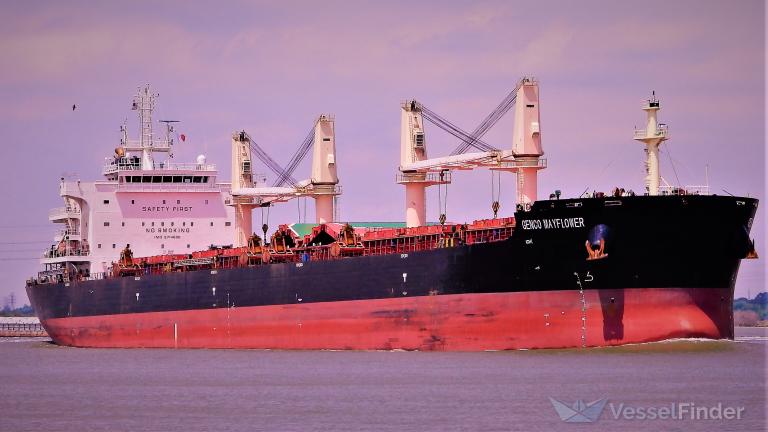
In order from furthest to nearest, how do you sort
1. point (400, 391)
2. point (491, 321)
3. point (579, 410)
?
point (491, 321), point (400, 391), point (579, 410)

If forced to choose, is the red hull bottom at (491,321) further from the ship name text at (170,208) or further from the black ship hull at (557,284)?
the ship name text at (170,208)

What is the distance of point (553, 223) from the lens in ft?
113

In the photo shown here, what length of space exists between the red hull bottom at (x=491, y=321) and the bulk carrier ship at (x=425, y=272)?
40 millimetres

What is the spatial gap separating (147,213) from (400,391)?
93.6 ft

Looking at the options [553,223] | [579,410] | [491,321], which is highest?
[553,223]

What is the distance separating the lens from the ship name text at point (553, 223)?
34.3 m

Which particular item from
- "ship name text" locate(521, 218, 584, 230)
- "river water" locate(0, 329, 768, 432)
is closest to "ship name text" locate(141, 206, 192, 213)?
"river water" locate(0, 329, 768, 432)

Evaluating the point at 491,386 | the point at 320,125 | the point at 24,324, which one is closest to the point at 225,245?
the point at 320,125

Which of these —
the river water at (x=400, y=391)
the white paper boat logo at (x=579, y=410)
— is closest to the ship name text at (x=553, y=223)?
the river water at (x=400, y=391)

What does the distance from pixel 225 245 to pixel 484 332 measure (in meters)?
21.3

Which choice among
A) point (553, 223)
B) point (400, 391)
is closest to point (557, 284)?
point (553, 223)

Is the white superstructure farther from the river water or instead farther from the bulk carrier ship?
the river water

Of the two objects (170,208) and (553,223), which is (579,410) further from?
(170,208)

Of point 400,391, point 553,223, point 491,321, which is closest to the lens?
point 400,391
